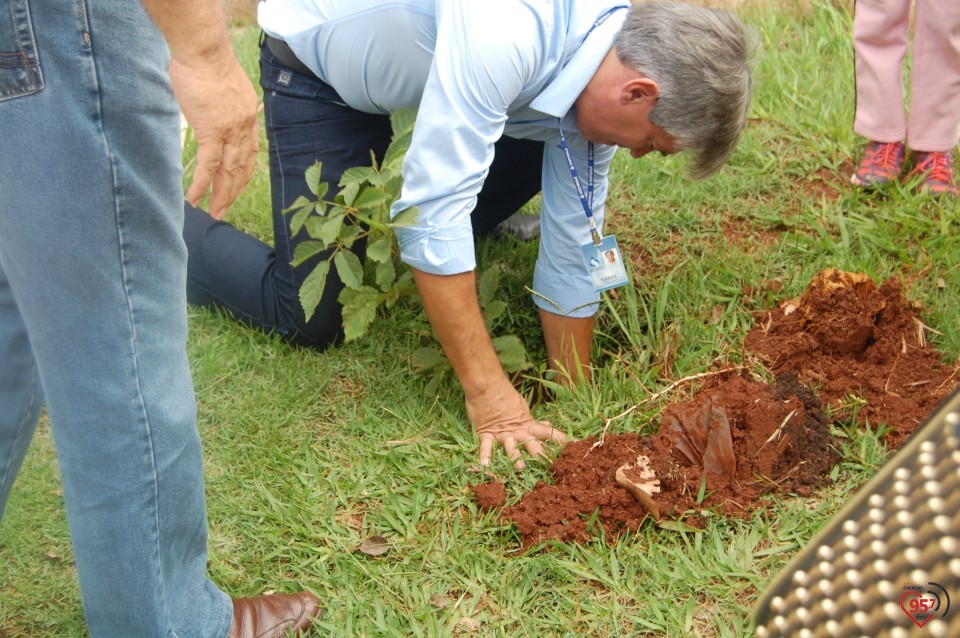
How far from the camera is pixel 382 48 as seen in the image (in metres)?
2.65

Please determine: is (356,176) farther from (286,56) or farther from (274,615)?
(274,615)

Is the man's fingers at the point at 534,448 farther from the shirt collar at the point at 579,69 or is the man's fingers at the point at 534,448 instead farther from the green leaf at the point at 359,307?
the shirt collar at the point at 579,69

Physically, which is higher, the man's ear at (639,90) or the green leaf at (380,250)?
the man's ear at (639,90)

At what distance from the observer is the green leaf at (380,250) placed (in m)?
2.53

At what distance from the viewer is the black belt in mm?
2844

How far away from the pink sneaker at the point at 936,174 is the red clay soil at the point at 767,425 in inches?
30.5

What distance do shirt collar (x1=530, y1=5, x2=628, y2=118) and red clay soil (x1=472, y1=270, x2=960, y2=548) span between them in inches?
34.0

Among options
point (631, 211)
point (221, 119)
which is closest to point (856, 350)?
point (631, 211)

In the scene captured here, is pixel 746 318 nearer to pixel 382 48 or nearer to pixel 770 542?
pixel 770 542

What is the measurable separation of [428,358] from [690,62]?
44.0 inches

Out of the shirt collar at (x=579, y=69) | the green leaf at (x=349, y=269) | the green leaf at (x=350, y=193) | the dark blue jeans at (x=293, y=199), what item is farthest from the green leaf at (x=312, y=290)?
the shirt collar at (x=579, y=69)

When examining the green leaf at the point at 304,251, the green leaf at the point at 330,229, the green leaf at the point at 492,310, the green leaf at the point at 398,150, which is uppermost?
the green leaf at the point at 398,150
